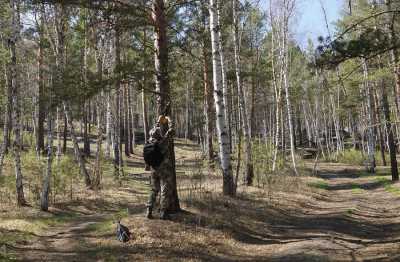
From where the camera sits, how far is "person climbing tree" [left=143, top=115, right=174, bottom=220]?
951 cm

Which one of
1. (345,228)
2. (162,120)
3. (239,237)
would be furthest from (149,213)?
(345,228)

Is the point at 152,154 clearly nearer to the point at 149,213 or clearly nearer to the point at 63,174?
the point at 149,213

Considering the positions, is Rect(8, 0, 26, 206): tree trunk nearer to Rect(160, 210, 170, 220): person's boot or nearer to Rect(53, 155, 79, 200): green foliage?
Rect(53, 155, 79, 200): green foliage

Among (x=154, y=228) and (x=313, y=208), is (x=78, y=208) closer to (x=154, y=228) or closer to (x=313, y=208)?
(x=154, y=228)

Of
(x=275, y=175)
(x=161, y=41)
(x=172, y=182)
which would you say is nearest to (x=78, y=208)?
(x=172, y=182)

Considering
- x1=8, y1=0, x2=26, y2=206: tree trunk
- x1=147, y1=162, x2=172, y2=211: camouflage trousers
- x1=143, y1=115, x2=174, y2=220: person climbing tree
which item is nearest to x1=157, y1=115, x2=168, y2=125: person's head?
x1=143, y1=115, x2=174, y2=220: person climbing tree

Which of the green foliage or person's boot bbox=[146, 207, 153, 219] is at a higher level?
the green foliage

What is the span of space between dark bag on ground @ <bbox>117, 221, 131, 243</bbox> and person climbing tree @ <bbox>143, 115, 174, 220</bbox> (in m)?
0.90

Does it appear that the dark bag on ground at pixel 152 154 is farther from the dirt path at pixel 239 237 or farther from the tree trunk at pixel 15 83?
the tree trunk at pixel 15 83

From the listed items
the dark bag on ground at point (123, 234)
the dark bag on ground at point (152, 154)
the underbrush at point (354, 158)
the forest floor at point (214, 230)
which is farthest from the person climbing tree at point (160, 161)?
the underbrush at point (354, 158)

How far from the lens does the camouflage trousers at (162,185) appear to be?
9695mm

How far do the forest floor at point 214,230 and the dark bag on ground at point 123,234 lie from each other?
0.36 feet

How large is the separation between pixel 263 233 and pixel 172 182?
9.46ft

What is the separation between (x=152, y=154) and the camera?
9.46m
